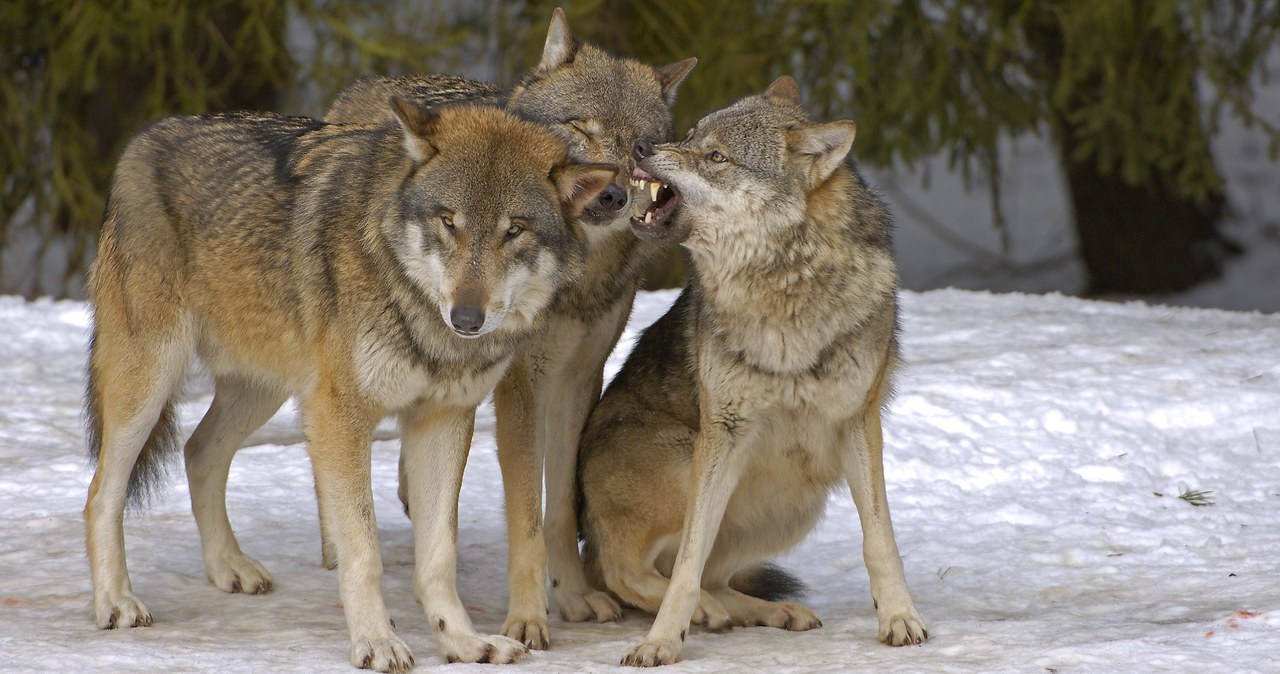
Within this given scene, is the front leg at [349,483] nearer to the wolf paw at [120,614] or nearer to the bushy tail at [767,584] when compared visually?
the wolf paw at [120,614]

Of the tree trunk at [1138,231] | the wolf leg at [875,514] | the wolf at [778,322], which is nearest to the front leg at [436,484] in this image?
the wolf at [778,322]

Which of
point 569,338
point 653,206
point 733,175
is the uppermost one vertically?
point 733,175

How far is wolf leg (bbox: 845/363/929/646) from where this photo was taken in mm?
4289

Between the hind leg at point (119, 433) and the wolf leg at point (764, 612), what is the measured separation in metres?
1.99

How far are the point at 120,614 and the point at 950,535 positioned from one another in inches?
126

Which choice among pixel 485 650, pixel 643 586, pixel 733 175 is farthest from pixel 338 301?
pixel 643 586

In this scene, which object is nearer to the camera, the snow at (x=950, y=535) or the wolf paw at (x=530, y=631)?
the snow at (x=950, y=535)

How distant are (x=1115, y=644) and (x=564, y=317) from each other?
208cm

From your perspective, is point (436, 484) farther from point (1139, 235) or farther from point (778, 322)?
point (1139, 235)

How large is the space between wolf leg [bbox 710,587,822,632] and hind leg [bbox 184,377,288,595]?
5.57 feet

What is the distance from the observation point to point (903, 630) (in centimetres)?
420

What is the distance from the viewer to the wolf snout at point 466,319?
150 inches

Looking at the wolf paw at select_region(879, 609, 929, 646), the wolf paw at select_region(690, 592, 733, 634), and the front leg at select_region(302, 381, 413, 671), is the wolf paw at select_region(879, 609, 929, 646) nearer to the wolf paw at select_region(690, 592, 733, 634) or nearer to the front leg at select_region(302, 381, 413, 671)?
the wolf paw at select_region(690, 592, 733, 634)

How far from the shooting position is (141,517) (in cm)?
561
